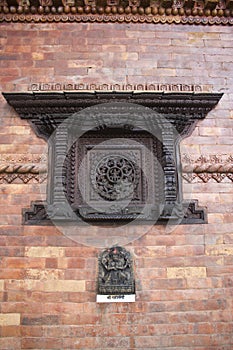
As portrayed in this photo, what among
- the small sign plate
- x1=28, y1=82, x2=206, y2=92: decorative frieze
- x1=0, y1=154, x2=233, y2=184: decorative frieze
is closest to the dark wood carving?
the small sign plate

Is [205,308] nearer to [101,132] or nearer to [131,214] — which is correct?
[131,214]

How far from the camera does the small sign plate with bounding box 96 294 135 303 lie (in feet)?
14.3

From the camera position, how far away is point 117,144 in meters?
5.05

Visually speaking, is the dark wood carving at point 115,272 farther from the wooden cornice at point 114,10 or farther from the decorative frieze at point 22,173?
the wooden cornice at point 114,10

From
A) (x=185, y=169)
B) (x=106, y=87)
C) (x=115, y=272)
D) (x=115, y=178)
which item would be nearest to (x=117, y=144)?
(x=115, y=178)

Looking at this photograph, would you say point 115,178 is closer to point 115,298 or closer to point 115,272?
point 115,272

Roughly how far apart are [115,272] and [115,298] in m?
0.30

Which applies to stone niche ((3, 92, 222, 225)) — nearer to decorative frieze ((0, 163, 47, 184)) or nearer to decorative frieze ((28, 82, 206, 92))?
decorative frieze ((0, 163, 47, 184))

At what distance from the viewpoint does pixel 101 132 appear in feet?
16.6

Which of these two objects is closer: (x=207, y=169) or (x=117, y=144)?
(x=207, y=169)

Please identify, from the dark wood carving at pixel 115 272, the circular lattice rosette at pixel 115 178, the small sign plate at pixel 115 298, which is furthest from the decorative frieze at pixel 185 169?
the small sign plate at pixel 115 298

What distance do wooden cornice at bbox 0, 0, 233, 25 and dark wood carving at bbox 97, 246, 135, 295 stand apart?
3.50m

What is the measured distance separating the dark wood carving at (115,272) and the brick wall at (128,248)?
10cm

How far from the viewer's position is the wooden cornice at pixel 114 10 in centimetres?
549
